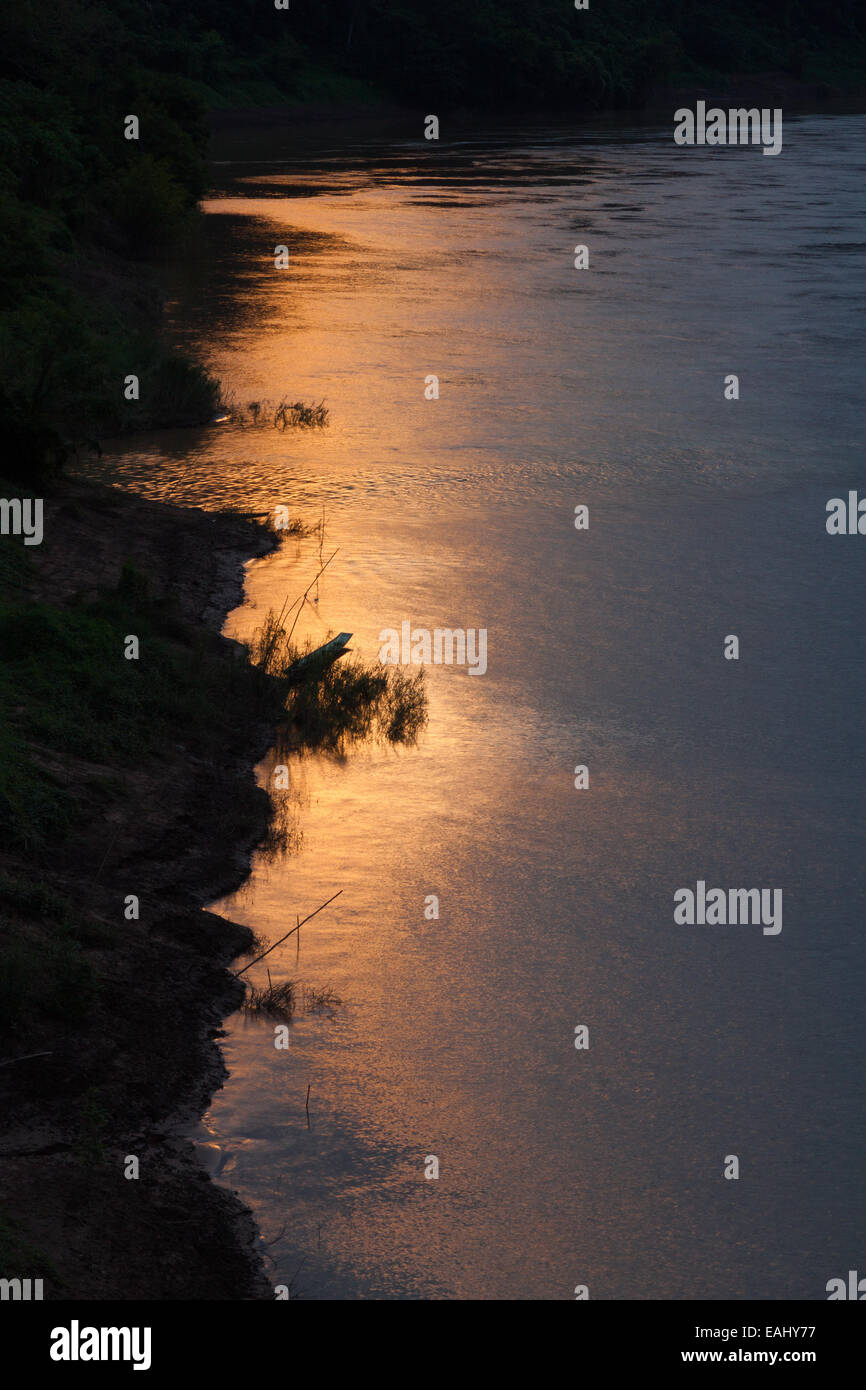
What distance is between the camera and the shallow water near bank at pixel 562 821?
870 centimetres

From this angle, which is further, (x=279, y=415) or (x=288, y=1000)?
(x=279, y=415)

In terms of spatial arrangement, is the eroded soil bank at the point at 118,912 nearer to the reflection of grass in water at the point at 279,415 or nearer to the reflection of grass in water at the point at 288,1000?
the reflection of grass in water at the point at 288,1000

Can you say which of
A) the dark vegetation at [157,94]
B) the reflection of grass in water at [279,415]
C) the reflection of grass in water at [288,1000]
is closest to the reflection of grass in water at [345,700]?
the reflection of grass in water at [288,1000]

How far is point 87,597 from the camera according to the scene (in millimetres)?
15578

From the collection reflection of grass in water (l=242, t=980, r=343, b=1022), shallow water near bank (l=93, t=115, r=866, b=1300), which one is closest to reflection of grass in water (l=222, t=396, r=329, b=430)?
shallow water near bank (l=93, t=115, r=866, b=1300)

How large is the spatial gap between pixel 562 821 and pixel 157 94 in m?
37.9

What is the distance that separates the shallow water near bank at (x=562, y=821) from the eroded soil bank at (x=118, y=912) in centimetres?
38

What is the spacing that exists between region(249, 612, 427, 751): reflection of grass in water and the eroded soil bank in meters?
0.31

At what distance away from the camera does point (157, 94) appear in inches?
1759

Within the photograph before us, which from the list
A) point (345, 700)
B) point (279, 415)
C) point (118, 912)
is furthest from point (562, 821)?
point (279, 415)

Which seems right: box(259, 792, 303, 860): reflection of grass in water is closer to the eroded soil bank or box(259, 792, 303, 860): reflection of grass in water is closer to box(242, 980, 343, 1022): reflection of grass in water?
the eroded soil bank

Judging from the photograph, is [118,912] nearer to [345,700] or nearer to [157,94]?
[345,700]

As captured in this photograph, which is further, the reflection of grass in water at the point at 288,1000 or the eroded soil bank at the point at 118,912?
the reflection of grass in water at the point at 288,1000
